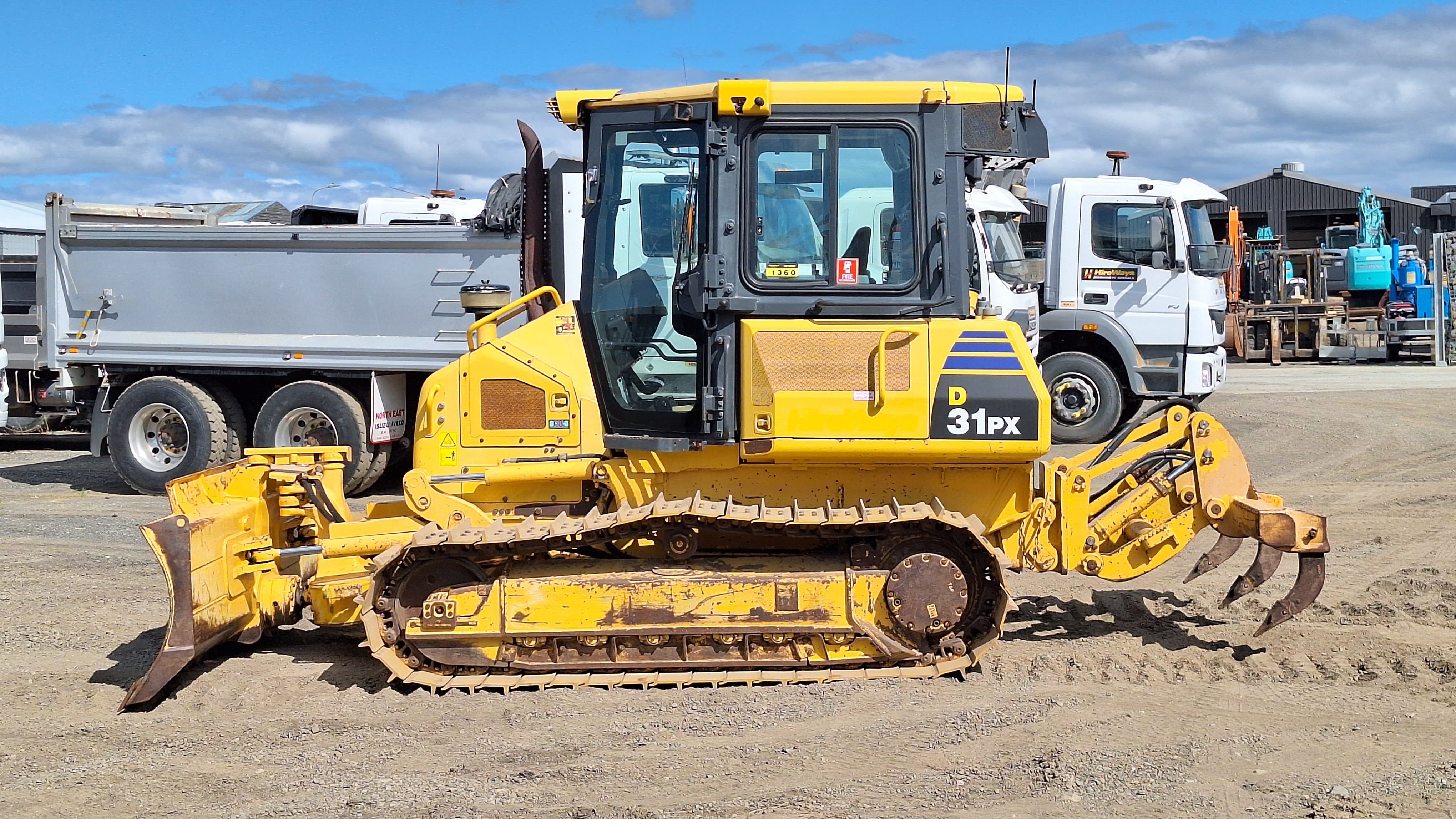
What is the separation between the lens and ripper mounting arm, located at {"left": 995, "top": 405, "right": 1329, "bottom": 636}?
19.6 feet

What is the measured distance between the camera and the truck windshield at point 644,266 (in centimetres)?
575

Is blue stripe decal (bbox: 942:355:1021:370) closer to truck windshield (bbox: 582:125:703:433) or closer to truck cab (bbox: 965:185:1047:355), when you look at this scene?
truck windshield (bbox: 582:125:703:433)

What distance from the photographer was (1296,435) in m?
13.9

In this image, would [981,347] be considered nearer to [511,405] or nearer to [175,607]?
[511,405]

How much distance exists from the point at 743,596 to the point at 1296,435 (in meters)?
10.2

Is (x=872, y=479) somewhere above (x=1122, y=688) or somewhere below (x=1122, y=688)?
above

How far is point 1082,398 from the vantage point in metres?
14.1

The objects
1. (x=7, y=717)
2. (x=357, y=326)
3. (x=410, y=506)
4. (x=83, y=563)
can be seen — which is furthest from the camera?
(x=357, y=326)

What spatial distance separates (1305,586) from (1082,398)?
830 centimetres

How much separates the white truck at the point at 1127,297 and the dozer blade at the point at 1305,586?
808 cm

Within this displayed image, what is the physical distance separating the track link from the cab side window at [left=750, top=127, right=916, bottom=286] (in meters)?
1.02

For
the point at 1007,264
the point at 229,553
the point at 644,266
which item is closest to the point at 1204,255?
the point at 1007,264

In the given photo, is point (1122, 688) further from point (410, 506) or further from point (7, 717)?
point (7, 717)

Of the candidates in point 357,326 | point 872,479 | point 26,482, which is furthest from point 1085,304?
point 26,482
